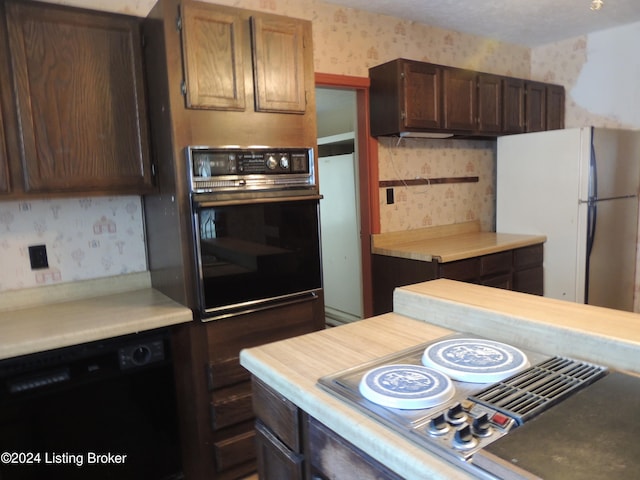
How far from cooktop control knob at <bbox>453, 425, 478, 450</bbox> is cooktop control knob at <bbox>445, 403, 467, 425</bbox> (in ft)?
0.10

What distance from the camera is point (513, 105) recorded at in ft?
11.8

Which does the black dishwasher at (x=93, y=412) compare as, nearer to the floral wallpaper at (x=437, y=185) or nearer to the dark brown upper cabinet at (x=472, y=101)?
the floral wallpaper at (x=437, y=185)

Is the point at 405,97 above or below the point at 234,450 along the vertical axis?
above

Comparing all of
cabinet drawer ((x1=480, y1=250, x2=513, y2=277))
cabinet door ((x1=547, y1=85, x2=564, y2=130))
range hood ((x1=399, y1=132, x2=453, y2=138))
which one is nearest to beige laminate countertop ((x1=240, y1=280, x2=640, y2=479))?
cabinet drawer ((x1=480, y1=250, x2=513, y2=277))

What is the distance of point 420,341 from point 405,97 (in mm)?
2137

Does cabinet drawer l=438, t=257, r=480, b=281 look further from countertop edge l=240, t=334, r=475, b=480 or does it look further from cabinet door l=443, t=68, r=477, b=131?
countertop edge l=240, t=334, r=475, b=480

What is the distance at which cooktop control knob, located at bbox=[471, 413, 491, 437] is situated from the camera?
0.75 m

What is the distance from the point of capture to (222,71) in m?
1.91

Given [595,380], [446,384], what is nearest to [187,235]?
[446,384]

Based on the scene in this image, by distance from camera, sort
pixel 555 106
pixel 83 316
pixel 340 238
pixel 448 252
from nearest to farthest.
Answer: pixel 83 316
pixel 448 252
pixel 555 106
pixel 340 238

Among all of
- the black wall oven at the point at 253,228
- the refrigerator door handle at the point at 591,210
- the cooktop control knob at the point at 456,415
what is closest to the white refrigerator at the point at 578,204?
the refrigerator door handle at the point at 591,210

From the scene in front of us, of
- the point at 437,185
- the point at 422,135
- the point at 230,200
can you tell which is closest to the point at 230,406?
the point at 230,200

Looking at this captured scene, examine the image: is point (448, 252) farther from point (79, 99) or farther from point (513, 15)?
point (79, 99)

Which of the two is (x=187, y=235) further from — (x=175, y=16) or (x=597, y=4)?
(x=597, y=4)
